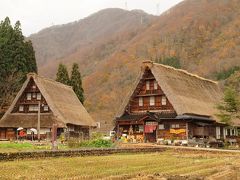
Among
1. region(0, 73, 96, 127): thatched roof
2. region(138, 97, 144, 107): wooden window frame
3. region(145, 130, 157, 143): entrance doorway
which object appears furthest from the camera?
region(0, 73, 96, 127): thatched roof

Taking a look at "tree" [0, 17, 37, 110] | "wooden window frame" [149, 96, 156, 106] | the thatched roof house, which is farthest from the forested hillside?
"wooden window frame" [149, 96, 156, 106]

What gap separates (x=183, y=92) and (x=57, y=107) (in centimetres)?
1369

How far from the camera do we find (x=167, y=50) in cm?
10769

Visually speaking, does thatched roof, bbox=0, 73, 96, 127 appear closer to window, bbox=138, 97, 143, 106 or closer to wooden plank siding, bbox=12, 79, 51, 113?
wooden plank siding, bbox=12, 79, 51, 113

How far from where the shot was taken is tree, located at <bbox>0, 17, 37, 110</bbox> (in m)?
53.0

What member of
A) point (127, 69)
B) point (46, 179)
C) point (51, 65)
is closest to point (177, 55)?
point (127, 69)

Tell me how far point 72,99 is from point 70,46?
5007 inches

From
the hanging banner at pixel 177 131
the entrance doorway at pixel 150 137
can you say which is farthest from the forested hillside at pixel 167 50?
the hanging banner at pixel 177 131

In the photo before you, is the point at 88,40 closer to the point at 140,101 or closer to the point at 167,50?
the point at 167,50

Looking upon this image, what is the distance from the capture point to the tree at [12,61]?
174 ft

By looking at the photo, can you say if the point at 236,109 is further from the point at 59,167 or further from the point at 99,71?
the point at 99,71

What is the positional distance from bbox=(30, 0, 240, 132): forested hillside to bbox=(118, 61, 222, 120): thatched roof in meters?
26.1

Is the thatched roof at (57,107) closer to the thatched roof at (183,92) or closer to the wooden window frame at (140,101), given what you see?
the thatched roof at (183,92)

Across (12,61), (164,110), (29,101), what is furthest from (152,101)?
(12,61)
